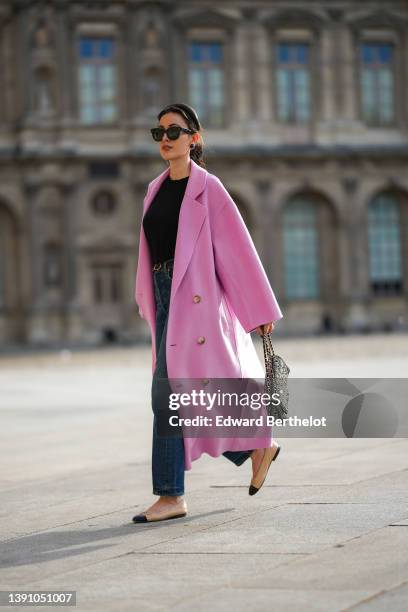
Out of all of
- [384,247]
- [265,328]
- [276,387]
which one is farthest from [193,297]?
[384,247]

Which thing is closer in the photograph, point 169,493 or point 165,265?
point 169,493

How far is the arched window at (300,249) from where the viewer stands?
44438mm

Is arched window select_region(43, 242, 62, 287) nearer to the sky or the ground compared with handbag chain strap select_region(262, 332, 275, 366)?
nearer to the sky

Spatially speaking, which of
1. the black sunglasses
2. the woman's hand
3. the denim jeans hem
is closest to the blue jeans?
the denim jeans hem

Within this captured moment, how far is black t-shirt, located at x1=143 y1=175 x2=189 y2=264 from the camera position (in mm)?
6984

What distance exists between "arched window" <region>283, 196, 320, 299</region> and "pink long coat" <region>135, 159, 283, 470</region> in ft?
123

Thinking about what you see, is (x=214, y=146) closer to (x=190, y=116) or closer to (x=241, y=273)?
(x=190, y=116)

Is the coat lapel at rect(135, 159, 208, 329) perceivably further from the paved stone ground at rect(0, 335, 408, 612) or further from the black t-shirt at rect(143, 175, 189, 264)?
the paved stone ground at rect(0, 335, 408, 612)

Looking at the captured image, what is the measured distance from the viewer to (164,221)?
701 cm

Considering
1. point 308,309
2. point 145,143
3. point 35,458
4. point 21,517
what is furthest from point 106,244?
point 21,517

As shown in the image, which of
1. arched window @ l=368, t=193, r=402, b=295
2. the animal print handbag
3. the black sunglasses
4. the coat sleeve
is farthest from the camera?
arched window @ l=368, t=193, r=402, b=295

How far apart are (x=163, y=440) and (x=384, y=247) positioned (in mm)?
39130

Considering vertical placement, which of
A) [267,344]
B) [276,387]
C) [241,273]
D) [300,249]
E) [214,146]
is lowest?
[276,387]

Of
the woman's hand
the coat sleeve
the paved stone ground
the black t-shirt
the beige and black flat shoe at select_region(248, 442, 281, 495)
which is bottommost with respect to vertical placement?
the paved stone ground
